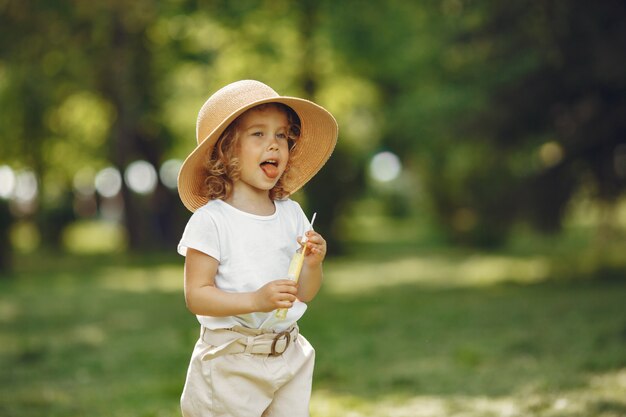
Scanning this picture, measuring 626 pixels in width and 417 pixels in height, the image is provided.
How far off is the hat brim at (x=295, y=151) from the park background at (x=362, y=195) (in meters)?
2.27

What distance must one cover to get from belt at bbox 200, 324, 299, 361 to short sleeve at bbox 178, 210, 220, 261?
279mm

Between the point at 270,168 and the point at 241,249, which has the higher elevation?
the point at 270,168

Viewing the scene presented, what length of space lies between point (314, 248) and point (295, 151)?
55cm

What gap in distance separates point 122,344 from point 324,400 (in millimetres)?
3245

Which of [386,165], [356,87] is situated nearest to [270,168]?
[356,87]

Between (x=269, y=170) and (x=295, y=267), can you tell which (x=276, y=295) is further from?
(x=269, y=170)

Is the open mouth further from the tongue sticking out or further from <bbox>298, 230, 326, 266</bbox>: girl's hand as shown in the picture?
<bbox>298, 230, 326, 266</bbox>: girl's hand

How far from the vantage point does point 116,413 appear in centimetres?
532

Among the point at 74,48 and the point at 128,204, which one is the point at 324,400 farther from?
the point at 128,204

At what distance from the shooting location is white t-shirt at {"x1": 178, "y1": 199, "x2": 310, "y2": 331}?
9.74 feet

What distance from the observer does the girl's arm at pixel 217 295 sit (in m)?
2.79

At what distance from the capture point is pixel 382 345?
25.6 feet

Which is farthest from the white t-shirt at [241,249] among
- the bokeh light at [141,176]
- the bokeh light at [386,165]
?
the bokeh light at [386,165]

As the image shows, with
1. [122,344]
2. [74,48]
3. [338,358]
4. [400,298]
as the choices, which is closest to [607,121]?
[400,298]
